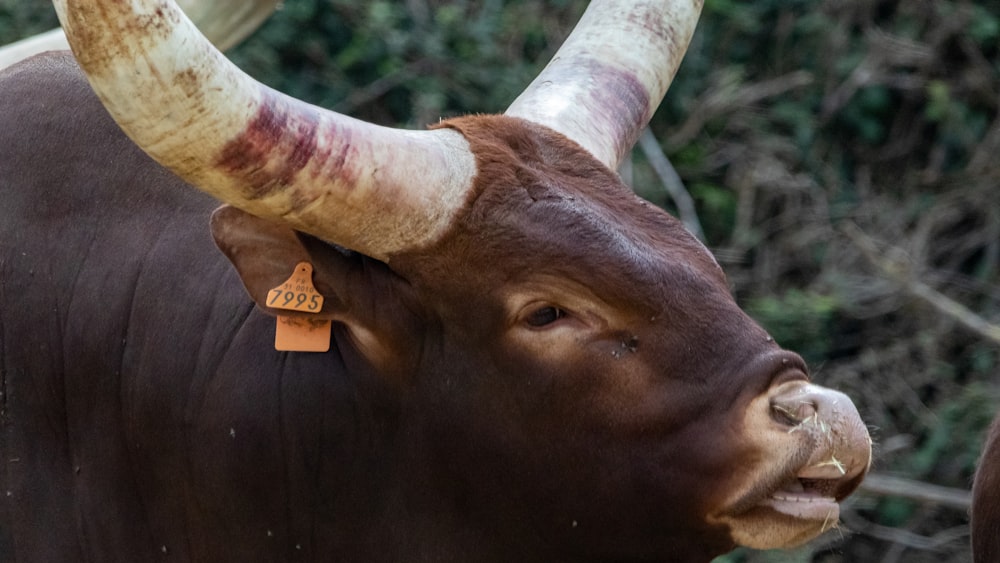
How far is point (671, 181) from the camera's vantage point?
7.95 m

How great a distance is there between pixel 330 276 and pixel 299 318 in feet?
0.49

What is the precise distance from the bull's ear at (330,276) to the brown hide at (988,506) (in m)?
1.92

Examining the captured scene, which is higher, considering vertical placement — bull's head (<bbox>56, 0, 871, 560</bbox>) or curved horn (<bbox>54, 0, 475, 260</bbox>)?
curved horn (<bbox>54, 0, 475, 260</bbox>)

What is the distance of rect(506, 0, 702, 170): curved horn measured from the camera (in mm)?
4027

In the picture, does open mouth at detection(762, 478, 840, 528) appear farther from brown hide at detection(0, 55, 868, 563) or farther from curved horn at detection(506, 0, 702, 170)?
curved horn at detection(506, 0, 702, 170)

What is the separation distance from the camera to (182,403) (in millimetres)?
3600

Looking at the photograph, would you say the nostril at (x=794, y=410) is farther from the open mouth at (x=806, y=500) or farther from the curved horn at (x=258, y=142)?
the curved horn at (x=258, y=142)

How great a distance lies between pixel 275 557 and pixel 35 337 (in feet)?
2.58

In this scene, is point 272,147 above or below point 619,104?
above

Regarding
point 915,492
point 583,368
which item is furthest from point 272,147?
point 915,492

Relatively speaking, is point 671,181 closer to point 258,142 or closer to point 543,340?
point 543,340

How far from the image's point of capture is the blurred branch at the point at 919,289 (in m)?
7.39

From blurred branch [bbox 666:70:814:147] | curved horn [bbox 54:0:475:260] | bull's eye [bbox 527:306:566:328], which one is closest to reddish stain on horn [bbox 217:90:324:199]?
curved horn [bbox 54:0:475:260]

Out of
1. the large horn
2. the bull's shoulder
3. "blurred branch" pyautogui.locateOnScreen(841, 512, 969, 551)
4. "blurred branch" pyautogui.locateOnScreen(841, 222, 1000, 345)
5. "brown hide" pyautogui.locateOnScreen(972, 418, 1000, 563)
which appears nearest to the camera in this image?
the bull's shoulder
